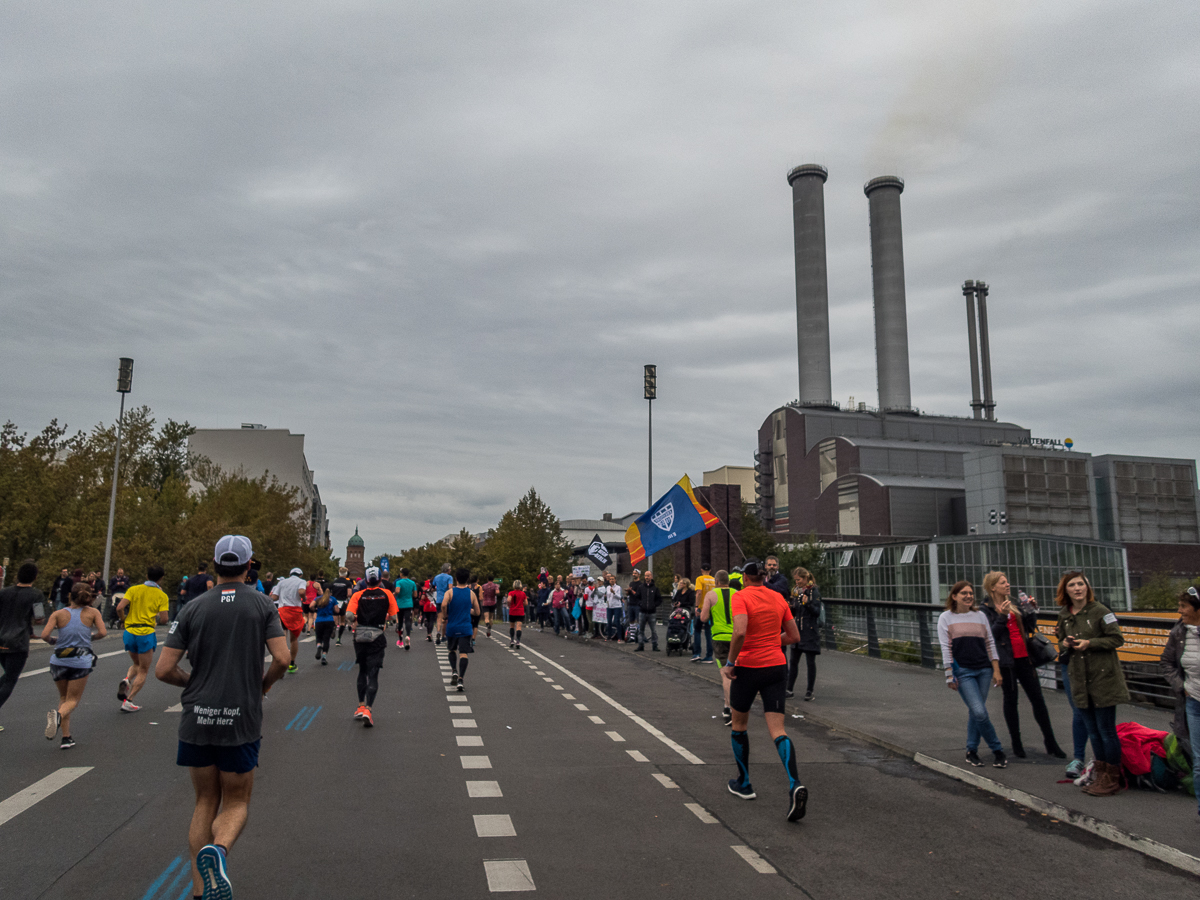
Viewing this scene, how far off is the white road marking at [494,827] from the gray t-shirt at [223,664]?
212 centimetres

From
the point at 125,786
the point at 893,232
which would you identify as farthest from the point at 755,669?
the point at 893,232

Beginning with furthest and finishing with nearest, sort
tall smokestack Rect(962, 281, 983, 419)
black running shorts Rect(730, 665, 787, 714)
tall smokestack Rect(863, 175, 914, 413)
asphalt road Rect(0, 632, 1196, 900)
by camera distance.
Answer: tall smokestack Rect(962, 281, 983, 419) < tall smokestack Rect(863, 175, 914, 413) < black running shorts Rect(730, 665, 787, 714) < asphalt road Rect(0, 632, 1196, 900)

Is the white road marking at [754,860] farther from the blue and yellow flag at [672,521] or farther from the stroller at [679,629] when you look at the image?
the blue and yellow flag at [672,521]

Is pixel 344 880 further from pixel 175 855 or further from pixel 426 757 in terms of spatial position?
pixel 426 757

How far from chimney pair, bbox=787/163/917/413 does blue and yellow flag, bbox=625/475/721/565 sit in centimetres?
9483

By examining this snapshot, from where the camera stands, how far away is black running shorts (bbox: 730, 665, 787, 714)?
24.5 ft

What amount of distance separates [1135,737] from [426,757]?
6303mm

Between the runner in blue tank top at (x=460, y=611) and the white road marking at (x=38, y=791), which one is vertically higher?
the runner in blue tank top at (x=460, y=611)

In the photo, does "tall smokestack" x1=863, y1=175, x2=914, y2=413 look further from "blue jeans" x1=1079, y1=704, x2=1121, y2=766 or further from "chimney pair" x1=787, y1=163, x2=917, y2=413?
"blue jeans" x1=1079, y1=704, x2=1121, y2=766

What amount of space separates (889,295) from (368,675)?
113m

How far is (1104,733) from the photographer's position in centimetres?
768

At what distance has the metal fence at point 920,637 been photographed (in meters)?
12.7

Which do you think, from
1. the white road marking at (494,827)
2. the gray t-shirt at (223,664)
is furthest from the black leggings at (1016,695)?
the gray t-shirt at (223,664)

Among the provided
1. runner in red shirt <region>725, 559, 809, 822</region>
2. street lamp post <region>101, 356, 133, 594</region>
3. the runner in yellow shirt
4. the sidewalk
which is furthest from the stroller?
street lamp post <region>101, 356, 133, 594</region>
